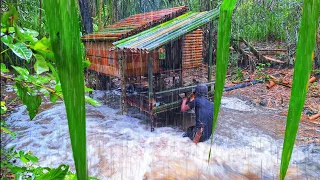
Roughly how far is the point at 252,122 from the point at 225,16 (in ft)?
24.4

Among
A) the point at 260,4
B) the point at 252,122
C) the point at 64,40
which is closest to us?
the point at 64,40

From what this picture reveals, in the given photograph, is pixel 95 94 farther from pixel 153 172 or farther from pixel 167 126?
pixel 153 172

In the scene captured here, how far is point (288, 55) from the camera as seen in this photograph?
11.5 m

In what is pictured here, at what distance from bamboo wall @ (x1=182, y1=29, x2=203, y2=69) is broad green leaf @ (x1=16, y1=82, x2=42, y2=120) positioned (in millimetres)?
6944

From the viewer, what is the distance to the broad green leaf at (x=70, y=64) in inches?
8.9

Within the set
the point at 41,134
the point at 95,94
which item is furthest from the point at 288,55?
the point at 41,134

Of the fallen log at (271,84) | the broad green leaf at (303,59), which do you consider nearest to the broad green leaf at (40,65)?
the broad green leaf at (303,59)

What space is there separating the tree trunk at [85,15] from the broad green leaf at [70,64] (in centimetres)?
1059

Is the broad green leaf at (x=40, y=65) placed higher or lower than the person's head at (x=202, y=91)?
higher

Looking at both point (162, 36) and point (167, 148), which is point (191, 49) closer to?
point (162, 36)

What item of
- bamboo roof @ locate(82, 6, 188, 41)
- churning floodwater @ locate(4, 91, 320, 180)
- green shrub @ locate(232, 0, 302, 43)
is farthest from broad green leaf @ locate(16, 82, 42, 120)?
green shrub @ locate(232, 0, 302, 43)

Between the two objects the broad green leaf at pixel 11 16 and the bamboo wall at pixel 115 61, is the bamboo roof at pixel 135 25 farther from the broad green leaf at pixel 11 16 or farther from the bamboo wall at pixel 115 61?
the broad green leaf at pixel 11 16

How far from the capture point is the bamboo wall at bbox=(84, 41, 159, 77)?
24.1 ft

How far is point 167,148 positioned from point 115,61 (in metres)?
2.97
